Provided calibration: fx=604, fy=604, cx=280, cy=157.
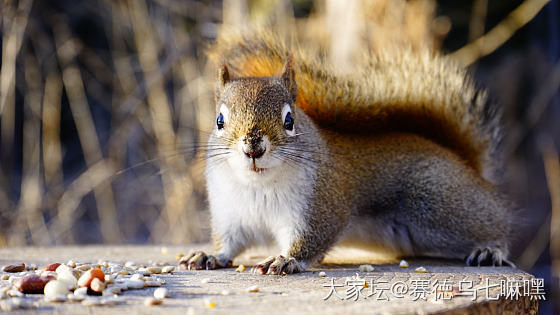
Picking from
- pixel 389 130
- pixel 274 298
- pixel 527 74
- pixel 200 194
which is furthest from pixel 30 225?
pixel 527 74

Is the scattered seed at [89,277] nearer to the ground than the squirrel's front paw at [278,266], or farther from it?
farther from it

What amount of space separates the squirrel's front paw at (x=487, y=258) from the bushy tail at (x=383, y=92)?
1.37 ft

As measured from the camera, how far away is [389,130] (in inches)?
81.7

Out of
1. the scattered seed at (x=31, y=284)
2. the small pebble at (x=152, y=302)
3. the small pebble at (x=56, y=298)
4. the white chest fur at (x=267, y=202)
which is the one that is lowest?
the small pebble at (x=152, y=302)

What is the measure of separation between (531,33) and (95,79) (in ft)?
11.8

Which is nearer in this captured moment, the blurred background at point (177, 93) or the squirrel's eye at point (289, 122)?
the squirrel's eye at point (289, 122)

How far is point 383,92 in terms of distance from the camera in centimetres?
205

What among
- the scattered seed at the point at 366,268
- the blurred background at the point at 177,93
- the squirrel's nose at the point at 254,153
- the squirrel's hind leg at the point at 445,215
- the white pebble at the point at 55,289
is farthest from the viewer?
the blurred background at the point at 177,93

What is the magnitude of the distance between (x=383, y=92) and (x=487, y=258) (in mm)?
638

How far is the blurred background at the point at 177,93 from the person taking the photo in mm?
3061

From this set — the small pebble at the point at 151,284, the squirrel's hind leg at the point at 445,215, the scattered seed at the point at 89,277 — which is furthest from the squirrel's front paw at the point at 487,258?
the scattered seed at the point at 89,277

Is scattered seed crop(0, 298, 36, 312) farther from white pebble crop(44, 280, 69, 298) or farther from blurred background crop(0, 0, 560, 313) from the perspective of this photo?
blurred background crop(0, 0, 560, 313)

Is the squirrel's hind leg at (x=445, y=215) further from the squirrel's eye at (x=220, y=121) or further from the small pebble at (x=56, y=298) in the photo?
the small pebble at (x=56, y=298)

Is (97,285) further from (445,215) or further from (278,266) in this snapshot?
(445,215)
